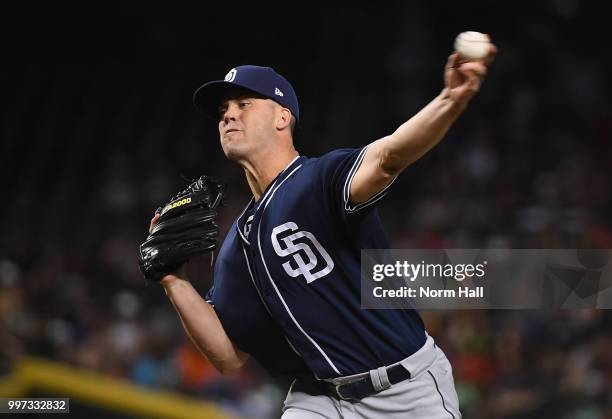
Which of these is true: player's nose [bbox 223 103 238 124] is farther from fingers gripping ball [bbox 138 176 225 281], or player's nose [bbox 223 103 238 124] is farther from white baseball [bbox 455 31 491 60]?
white baseball [bbox 455 31 491 60]

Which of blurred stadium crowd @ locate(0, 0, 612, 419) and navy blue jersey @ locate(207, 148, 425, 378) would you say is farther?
blurred stadium crowd @ locate(0, 0, 612, 419)

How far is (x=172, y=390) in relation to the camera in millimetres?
6672

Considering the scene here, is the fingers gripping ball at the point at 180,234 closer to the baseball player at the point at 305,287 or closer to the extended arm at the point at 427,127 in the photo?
the baseball player at the point at 305,287

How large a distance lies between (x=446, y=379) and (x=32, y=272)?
19.2 feet

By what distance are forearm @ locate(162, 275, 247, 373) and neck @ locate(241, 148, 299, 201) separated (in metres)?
0.41

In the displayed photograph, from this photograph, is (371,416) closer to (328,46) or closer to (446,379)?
(446,379)

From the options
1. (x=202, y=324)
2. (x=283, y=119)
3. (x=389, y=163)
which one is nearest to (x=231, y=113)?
(x=283, y=119)

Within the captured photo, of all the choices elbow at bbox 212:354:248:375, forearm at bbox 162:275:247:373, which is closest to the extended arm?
forearm at bbox 162:275:247:373

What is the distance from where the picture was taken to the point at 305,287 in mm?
2908

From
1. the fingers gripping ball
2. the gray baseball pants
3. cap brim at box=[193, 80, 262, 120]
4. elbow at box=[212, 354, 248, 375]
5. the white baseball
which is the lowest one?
the gray baseball pants

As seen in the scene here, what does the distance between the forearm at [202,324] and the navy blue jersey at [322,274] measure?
0.26 m

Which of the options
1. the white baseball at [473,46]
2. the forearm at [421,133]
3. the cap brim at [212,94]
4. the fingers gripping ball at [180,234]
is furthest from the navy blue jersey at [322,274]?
the white baseball at [473,46]

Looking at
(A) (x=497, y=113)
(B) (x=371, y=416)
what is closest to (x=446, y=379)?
(B) (x=371, y=416)

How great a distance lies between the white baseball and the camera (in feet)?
7.46
